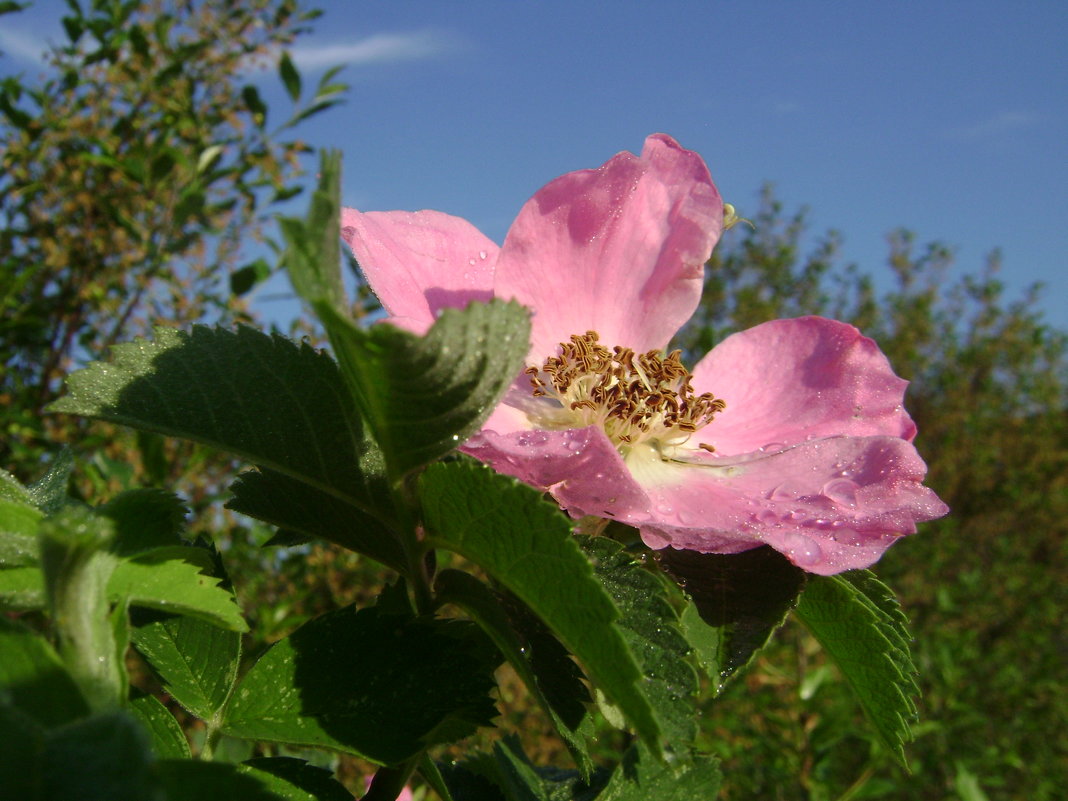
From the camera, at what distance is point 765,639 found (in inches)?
26.2

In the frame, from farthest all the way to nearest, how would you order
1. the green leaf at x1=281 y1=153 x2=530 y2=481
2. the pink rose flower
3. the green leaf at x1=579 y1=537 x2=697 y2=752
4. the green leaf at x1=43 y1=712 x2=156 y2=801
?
the pink rose flower < the green leaf at x1=579 y1=537 x2=697 y2=752 < the green leaf at x1=281 y1=153 x2=530 y2=481 < the green leaf at x1=43 y1=712 x2=156 y2=801

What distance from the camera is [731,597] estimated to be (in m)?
0.69

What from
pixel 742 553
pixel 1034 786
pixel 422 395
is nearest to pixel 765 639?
pixel 742 553

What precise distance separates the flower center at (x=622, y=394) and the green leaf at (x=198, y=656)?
17.2 inches

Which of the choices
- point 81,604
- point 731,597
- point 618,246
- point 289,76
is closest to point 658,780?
point 731,597

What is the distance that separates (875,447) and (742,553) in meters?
0.16

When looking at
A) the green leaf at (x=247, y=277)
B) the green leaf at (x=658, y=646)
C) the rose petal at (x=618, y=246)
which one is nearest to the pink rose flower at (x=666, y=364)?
the rose petal at (x=618, y=246)

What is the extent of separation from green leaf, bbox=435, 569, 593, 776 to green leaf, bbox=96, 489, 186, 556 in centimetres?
19

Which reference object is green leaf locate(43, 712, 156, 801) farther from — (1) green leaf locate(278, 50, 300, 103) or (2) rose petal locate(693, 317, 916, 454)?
(1) green leaf locate(278, 50, 300, 103)

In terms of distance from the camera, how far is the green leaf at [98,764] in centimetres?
33

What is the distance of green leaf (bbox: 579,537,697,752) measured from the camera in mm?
540

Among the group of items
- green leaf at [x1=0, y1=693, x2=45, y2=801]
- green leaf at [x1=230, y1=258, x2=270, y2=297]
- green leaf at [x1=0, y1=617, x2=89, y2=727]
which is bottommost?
green leaf at [x1=0, y1=693, x2=45, y2=801]

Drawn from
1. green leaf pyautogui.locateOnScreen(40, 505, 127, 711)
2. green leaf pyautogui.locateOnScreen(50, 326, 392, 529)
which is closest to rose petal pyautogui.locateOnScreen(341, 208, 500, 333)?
green leaf pyautogui.locateOnScreen(50, 326, 392, 529)

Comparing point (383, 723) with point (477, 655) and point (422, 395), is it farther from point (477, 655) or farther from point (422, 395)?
point (422, 395)
